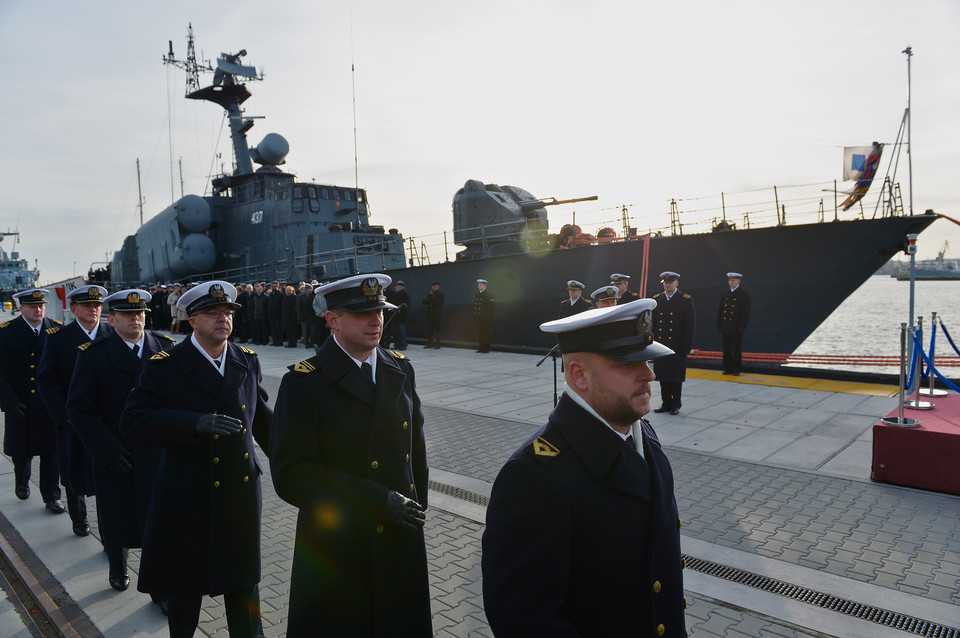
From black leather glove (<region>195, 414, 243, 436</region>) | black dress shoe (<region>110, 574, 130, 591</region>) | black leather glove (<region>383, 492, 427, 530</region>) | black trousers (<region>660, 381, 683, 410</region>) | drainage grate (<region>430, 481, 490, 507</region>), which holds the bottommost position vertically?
drainage grate (<region>430, 481, 490, 507</region>)

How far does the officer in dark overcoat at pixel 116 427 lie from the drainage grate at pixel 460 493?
2589mm

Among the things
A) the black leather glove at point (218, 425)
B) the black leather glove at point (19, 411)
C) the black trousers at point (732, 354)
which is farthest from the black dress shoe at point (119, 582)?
the black trousers at point (732, 354)

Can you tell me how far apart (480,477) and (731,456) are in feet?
9.00

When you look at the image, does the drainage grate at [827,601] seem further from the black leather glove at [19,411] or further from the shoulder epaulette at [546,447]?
the black leather glove at [19,411]

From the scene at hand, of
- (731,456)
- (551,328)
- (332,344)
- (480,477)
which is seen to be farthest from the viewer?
(731,456)

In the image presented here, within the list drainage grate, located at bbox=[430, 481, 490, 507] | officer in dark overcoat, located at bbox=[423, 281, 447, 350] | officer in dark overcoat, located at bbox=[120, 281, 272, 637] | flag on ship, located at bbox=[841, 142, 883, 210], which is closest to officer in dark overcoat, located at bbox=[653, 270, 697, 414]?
drainage grate, located at bbox=[430, 481, 490, 507]

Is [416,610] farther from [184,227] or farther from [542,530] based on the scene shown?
[184,227]

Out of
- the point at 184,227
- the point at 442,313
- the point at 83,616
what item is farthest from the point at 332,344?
the point at 184,227

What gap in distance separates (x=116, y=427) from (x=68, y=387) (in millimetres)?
1220

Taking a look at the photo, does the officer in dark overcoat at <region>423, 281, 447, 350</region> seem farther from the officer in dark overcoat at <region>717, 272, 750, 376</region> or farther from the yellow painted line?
the officer in dark overcoat at <region>717, 272, 750, 376</region>

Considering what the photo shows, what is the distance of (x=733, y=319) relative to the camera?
A: 425 inches

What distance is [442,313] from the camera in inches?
717

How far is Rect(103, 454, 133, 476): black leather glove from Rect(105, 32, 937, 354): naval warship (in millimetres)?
11338

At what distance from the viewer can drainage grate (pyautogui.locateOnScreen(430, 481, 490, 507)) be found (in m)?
5.57
